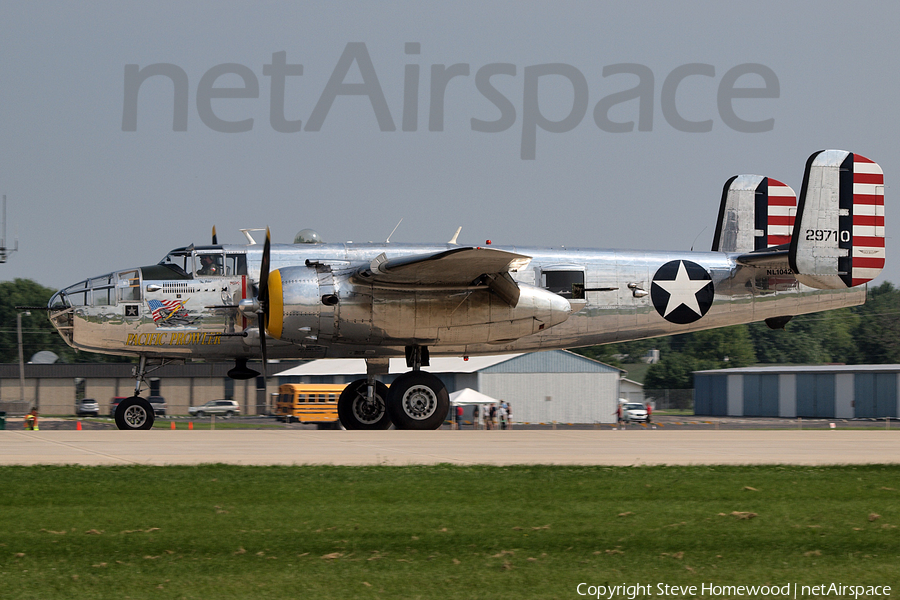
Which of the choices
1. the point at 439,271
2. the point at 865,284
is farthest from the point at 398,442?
the point at 865,284

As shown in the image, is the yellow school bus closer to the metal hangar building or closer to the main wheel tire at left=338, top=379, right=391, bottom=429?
the main wheel tire at left=338, top=379, right=391, bottom=429

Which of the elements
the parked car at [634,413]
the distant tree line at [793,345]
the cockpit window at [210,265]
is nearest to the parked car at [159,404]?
the parked car at [634,413]

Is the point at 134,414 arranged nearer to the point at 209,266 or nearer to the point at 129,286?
the point at 129,286

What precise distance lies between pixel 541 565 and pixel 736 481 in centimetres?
473

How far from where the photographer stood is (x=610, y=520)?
30.8ft

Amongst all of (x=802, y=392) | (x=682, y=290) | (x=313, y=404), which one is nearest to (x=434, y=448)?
(x=682, y=290)

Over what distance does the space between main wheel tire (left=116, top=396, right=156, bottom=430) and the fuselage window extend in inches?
369

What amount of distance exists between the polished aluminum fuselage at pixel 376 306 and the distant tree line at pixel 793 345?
74.9m

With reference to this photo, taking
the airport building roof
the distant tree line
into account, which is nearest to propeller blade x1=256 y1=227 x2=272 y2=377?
the airport building roof

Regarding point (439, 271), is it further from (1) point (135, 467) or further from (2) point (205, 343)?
Answer: (1) point (135, 467)

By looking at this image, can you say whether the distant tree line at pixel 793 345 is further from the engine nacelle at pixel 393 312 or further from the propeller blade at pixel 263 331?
the propeller blade at pixel 263 331

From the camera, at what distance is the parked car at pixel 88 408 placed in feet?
235

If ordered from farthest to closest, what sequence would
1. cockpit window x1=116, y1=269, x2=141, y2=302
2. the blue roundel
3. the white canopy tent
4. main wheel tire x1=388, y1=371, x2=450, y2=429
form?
the white canopy tent
the blue roundel
cockpit window x1=116, y1=269, x2=141, y2=302
main wheel tire x1=388, y1=371, x2=450, y2=429

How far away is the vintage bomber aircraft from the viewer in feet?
65.9
